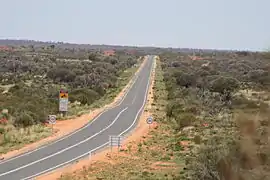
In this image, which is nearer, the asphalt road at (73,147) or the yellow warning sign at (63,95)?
the asphalt road at (73,147)

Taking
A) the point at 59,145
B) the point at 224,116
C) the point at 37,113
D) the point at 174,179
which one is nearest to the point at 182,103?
the point at 224,116

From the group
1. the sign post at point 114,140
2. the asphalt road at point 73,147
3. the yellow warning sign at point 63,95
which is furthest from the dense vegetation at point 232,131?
the yellow warning sign at point 63,95

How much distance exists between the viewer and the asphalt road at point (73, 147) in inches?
804

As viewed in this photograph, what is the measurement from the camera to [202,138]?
27.4 meters

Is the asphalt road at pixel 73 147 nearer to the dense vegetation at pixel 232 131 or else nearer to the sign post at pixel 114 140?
the sign post at pixel 114 140

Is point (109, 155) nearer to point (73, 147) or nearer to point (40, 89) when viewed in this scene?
point (73, 147)

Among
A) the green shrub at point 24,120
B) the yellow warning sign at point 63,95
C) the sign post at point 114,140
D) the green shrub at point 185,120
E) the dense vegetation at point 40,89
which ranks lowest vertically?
the dense vegetation at point 40,89

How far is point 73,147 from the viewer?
84.7ft

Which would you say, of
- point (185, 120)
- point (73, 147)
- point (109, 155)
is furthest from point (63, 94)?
point (109, 155)

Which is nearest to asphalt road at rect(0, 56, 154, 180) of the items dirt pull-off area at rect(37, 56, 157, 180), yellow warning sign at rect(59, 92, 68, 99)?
dirt pull-off area at rect(37, 56, 157, 180)

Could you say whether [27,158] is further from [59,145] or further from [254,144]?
[254,144]

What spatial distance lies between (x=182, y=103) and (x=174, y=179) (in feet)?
83.5

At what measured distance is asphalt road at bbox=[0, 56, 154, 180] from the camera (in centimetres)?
2042

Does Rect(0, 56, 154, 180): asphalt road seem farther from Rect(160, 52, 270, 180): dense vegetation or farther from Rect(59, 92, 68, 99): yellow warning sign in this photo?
Rect(160, 52, 270, 180): dense vegetation
